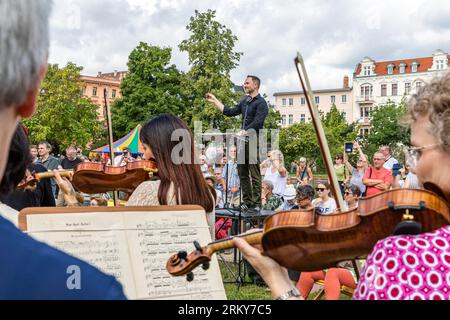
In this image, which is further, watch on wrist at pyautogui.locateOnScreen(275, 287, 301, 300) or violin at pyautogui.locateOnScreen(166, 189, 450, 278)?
watch on wrist at pyautogui.locateOnScreen(275, 287, 301, 300)

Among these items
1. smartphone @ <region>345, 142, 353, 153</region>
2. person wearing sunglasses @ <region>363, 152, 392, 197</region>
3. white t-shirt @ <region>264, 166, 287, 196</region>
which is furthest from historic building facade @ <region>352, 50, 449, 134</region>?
person wearing sunglasses @ <region>363, 152, 392, 197</region>

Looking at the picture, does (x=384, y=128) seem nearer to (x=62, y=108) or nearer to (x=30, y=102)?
(x=62, y=108)

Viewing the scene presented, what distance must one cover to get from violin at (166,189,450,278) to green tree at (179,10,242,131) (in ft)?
124

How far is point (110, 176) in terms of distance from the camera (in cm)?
592

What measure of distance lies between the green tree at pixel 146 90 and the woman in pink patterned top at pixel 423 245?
42.2m

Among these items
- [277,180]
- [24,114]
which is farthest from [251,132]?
[24,114]

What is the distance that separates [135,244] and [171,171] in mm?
1027

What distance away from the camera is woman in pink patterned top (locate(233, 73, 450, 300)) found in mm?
1450

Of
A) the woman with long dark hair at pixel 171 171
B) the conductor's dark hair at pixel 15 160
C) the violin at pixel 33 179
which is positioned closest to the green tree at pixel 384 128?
the violin at pixel 33 179

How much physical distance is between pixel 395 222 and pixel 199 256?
0.93 m

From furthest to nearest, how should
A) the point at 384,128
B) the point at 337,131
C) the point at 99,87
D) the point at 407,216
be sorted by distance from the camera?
the point at 99,87, the point at 337,131, the point at 384,128, the point at 407,216

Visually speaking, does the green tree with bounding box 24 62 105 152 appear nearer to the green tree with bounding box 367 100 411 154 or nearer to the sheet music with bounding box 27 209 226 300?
the green tree with bounding box 367 100 411 154

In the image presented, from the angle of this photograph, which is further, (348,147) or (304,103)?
(304,103)
